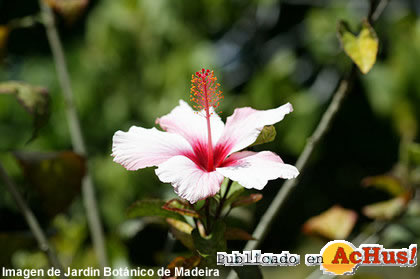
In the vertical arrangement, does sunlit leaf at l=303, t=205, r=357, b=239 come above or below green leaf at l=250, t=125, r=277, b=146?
above

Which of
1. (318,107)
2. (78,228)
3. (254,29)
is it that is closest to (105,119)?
(254,29)

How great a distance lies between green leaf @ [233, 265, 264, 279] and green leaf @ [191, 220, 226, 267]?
4cm

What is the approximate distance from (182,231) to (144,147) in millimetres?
103

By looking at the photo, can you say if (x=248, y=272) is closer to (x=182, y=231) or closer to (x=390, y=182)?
(x=182, y=231)

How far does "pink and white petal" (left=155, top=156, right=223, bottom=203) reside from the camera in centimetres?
32

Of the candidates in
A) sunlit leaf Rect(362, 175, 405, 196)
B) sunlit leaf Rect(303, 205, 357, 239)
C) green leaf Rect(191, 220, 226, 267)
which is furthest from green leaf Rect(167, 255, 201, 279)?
sunlit leaf Rect(362, 175, 405, 196)

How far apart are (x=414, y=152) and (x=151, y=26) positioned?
1.72 meters

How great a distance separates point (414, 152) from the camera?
24.0 inches

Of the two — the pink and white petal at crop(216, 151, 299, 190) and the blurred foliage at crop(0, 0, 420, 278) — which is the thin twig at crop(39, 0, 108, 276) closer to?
the pink and white petal at crop(216, 151, 299, 190)

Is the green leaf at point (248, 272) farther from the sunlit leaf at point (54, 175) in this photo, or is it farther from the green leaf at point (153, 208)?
the sunlit leaf at point (54, 175)

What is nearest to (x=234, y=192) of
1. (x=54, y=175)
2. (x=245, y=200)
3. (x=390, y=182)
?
(x=245, y=200)

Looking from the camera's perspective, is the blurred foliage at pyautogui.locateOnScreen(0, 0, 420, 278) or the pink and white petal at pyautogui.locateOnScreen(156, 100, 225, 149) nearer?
the pink and white petal at pyautogui.locateOnScreen(156, 100, 225, 149)

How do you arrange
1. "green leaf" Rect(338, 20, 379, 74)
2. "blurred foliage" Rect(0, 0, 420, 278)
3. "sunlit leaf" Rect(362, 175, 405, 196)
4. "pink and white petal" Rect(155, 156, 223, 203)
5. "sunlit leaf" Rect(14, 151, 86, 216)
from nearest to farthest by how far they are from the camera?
"pink and white petal" Rect(155, 156, 223, 203)
"green leaf" Rect(338, 20, 379, 74)
"sunlit leaf" Rect(14, 151, 86, 216)
"sunlit leaf" Rect(362, 175, 405, 196)
"blurred foliage" Rect(0, 0, 420, 278)

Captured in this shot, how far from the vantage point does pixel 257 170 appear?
0.33 meters
